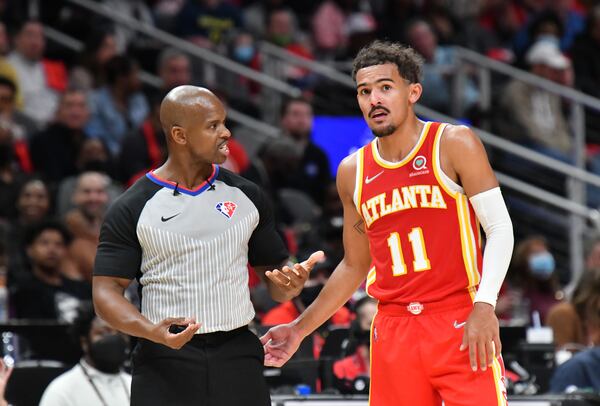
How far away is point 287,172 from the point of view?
12.3 m

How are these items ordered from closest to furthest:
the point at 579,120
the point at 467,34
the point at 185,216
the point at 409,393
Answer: the point at 185,216
the point at 409,393
the point at 579,120
the point at 467,34

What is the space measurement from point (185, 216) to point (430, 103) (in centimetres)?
911

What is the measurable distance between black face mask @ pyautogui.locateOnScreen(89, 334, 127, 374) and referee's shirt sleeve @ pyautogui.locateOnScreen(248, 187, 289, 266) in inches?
84.9

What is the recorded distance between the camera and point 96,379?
7.32m

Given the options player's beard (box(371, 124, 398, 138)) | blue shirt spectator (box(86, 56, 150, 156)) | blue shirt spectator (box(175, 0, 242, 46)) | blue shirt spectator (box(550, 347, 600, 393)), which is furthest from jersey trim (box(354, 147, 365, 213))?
blue shirt spectator (box(175, 0, 242, 46))

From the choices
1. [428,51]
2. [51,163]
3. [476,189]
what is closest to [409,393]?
[476,189]

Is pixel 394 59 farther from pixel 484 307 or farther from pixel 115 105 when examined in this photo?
pixel 115 105

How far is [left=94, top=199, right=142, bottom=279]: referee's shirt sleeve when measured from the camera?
500 cm

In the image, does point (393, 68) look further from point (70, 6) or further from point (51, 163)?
point (70, 6)

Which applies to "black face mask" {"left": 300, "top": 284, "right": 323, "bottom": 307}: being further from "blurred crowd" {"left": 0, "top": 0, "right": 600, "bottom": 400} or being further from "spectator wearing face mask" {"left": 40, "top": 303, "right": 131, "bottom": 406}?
"spectator wearing face mask" {"left": 40, "top": 303, "right": 131, "bottom": 406}

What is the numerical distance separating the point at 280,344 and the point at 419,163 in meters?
1.05

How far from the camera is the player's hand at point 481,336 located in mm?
5133

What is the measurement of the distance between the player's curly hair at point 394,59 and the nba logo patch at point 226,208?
3.06 feet

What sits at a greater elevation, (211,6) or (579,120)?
(211,6)
